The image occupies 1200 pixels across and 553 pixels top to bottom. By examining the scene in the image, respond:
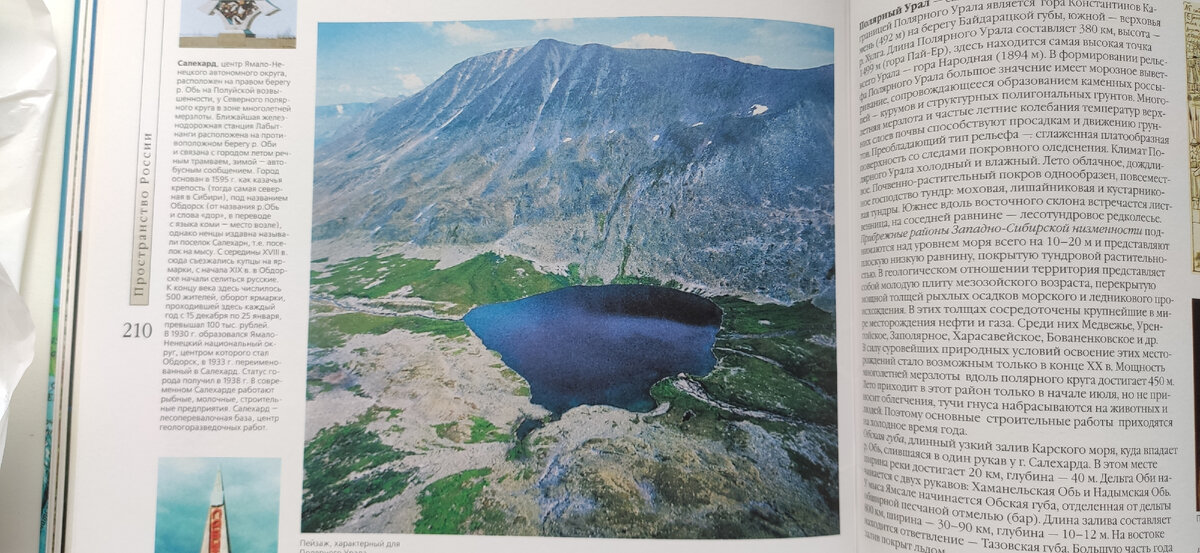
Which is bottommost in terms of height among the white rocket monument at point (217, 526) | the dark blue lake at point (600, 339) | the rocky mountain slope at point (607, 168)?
the white rocket monument at point (217, 526)

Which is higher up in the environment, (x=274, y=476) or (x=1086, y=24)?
(x=1086, y=24)

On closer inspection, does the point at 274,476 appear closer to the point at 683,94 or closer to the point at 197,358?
the point at 197,358

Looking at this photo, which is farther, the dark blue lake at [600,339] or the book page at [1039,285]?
the dark blue lake at [600,339]

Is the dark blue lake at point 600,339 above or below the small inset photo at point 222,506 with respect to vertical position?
above

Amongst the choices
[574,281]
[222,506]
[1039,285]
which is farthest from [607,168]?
[222,506]

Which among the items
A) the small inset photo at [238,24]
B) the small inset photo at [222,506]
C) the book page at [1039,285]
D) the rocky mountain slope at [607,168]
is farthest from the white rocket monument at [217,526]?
the book page at [1039,285]

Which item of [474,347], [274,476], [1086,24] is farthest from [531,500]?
[1086,24]

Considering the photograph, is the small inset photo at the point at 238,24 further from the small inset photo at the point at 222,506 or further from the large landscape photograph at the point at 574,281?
the small inset photo at the point at 222,506
